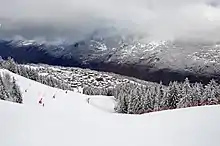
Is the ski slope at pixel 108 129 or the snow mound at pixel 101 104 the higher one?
the ski slope at pixel 108 129

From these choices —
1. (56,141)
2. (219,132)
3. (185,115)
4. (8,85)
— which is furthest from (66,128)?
(8,85)

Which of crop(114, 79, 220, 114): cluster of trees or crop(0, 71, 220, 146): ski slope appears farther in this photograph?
crop(114, 79, 220, 114): cluster of trees

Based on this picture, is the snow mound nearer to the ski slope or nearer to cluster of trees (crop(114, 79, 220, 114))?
cluster of trees (crop(114, 79, 220, 114))

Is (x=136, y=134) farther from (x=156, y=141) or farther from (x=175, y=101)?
(x=175, y=101)

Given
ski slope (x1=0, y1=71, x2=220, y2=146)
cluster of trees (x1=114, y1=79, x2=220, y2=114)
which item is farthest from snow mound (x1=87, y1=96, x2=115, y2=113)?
ski slope (x1=0, y1=71, x2=220, y2=146)

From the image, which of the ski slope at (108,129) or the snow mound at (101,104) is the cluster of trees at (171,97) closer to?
the snow mound at (101,104)

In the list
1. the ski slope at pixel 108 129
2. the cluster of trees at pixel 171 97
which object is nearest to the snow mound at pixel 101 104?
the cluster of trees at pixel 171 97

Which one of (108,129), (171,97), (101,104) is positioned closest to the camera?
(108,129)

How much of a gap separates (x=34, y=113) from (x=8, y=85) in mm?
42788

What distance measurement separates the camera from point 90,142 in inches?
412

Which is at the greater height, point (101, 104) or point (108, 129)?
point (108, 129)

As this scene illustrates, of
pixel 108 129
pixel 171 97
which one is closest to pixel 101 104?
pixel 171 97

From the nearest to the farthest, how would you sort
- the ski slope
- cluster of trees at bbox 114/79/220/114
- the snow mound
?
the ski slope, cluster of trees at bbox 114/79/220/114, the snow mound

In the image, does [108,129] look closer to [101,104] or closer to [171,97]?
[171,97]
